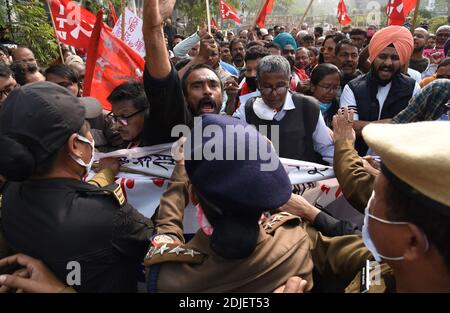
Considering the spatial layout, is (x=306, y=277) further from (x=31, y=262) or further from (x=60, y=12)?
(x=60, y=12)

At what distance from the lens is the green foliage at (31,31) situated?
26.2ft

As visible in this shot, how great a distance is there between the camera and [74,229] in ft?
4.69

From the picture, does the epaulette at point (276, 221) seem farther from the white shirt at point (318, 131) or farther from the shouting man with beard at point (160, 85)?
the white shirt at point (318, 131)

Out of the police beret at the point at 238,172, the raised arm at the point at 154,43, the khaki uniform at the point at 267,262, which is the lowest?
the khaki uniform at the point at 267,262

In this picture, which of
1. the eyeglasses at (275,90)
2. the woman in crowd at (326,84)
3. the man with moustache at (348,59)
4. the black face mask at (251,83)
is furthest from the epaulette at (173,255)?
the man with moustache at (348,59)

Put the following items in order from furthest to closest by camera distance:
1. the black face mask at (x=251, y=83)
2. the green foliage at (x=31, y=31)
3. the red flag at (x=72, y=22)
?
1. the green foliage at (x=31, y=31)
2. the red flag at (x=72, y=22)
3. the black face mask at (x=251, y=83)

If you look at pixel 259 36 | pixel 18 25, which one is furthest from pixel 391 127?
pixel 259 36

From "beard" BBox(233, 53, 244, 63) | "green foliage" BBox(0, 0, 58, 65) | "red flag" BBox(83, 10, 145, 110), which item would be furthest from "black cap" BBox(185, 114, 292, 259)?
"green foliage" BBox(0, 0, 58, 65)

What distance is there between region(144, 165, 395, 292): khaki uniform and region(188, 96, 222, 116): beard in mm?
1167

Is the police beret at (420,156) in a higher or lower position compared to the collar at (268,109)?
higher

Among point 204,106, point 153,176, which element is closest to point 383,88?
point 204,106

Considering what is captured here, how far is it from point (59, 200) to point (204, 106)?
4.54 ft

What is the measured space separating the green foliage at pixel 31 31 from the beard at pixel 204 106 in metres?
6.66

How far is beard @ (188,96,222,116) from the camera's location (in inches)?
104
